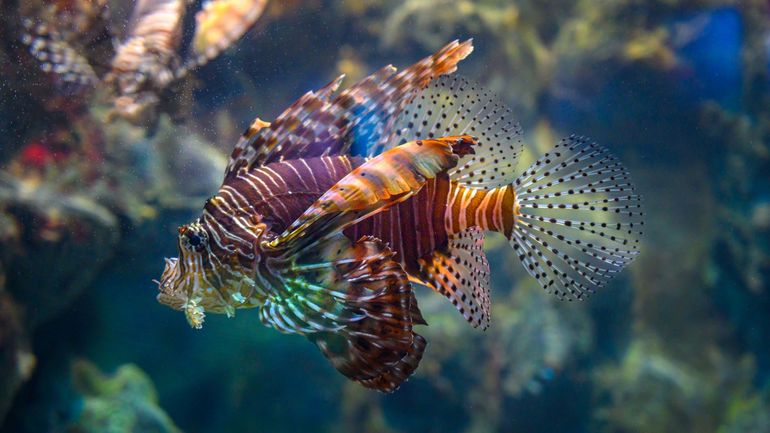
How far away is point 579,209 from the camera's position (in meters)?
1.46

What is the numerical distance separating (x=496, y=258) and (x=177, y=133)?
2.87 m

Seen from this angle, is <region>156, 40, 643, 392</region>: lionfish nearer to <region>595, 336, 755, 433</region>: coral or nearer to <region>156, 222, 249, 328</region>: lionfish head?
<region>156, 222, 249, 328</region>: lionfish head

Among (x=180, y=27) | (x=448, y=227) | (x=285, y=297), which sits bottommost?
(x=448, y=227)

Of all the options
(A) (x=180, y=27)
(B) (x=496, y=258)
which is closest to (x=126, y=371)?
(A) (x=180, y=27)

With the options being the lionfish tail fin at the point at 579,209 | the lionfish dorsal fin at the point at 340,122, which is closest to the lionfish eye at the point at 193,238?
the lionfish dorsal fin at the point at 340,122

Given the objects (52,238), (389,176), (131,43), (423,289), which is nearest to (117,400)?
(52,238)

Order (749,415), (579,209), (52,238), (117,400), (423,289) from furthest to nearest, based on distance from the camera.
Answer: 1. (749,415)
2. (423,289)
3. (117,400)
4. (52,238)
5. (579,209)

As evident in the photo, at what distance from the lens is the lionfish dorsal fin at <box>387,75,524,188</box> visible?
1.56 metres

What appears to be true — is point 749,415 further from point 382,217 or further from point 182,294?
point 182,294

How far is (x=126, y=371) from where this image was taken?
131 inches

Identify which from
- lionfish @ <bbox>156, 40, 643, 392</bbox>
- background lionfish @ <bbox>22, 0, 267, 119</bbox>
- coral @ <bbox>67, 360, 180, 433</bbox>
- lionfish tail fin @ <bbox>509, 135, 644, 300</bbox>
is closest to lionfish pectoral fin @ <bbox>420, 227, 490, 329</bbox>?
lionfish @ <bbox>156, 40, 643, 392</bbox>

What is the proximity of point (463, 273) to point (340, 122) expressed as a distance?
0.53 meters

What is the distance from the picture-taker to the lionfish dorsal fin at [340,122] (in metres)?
1.39

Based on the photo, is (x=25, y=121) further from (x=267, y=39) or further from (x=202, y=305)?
(x=202, y=305)
